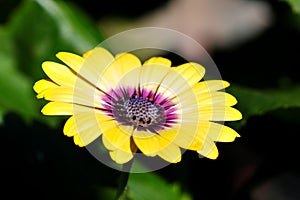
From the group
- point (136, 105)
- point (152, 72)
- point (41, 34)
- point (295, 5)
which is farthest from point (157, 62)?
point (41, 34)

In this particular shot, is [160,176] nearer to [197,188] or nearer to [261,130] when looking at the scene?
[197,188]

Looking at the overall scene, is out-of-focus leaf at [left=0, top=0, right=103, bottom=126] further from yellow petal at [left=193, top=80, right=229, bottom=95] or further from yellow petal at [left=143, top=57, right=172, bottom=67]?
yellow petal at [left=193, top=80, right=229, bottom=95]

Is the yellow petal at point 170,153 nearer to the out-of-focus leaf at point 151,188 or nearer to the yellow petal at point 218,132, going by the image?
the yellow petal at point 218,132

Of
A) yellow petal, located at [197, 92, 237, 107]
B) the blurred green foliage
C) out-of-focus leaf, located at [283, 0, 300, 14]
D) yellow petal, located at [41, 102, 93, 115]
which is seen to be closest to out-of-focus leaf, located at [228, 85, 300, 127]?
the blurred green foliage

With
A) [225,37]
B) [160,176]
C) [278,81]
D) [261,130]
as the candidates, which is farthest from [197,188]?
[225,37]

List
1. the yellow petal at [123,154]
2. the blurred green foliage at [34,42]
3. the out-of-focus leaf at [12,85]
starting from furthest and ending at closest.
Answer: the blurred green foliage at [34,42] → the out-of-focus leaf at [12,85] → the yellow petal at [123,154]

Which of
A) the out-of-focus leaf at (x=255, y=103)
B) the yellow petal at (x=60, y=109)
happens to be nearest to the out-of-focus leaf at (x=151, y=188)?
the out-of-focus leaf at (x=255, y=103)
